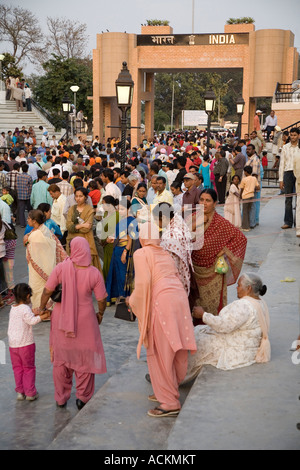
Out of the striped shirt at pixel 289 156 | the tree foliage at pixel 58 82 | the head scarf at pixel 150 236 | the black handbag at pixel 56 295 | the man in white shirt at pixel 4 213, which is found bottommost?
the black handbag at pixel 56 295

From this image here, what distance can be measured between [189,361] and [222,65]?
99.1ft

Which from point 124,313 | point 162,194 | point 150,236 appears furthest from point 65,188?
point 150,236

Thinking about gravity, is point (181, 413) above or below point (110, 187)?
below

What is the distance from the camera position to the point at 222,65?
33.5 metres

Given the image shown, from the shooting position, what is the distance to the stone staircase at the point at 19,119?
1233 inches

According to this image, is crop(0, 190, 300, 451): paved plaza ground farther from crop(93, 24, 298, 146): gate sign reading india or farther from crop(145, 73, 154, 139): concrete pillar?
crop(145, 73, 154, 139): concrete pillar

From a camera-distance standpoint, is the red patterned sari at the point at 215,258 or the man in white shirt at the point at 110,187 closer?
the red patterned sari at the point at 215,258

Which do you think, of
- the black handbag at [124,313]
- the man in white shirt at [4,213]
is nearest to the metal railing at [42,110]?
the man in white shirt at [4,213]

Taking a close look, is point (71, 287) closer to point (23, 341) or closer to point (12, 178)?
point (23, 341)

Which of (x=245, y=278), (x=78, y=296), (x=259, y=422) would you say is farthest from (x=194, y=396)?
(x=78, y=296)

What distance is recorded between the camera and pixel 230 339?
16.7ft

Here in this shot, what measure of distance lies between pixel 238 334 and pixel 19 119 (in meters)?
28.8

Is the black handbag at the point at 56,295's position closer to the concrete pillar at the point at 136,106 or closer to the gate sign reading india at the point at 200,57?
the gate sign reading india at the point at 200,57
